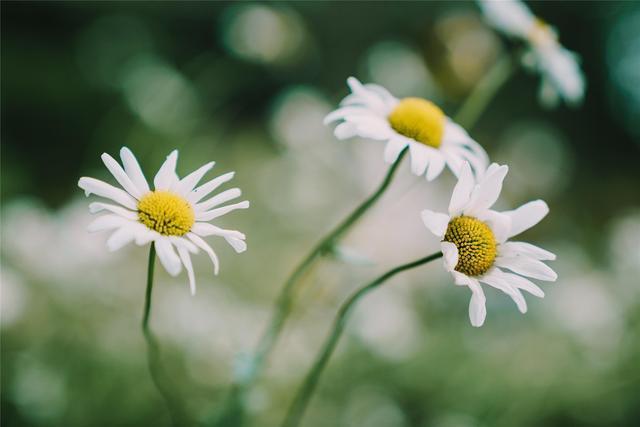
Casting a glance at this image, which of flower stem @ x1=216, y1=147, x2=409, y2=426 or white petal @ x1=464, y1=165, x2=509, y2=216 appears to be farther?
flower stem @ x1=216, y1=147, x2=409, y2=426

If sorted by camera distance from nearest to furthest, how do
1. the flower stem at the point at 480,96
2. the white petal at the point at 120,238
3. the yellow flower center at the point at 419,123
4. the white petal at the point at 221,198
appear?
the white petal at the point at 120,238, the white petal at the point at 221,198, the yellow flower center at the point at 419,123, the flower stem at the point at 480,96

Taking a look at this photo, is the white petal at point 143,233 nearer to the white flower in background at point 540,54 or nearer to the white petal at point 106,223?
Result: the white petal at point 106,223

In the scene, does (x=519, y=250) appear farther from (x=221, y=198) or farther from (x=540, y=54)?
(x=540, y=54)

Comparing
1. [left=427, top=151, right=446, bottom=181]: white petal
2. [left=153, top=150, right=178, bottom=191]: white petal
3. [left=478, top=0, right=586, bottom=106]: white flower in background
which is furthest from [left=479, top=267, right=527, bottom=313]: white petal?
[left=478, top=0, right=586, bottom=106]: white flower in background

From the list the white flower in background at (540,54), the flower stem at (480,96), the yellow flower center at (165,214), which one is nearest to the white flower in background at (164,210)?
the yellow flower center at (165,214)

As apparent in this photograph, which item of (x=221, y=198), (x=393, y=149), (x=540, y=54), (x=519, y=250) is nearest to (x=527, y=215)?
(x=519, y=250)

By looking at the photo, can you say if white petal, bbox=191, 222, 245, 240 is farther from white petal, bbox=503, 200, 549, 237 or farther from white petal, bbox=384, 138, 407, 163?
white petal, bbox=503, 200, 549, 237

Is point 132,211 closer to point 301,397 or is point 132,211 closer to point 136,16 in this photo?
point 301,397

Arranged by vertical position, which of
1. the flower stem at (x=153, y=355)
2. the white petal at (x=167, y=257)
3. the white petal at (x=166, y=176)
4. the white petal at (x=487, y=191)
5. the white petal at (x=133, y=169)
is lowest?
the flower stem at (x=153, y=355)
